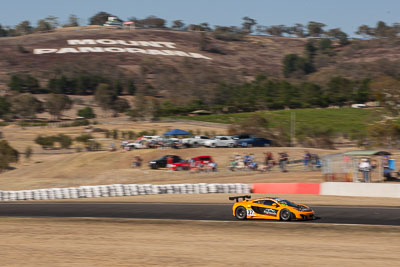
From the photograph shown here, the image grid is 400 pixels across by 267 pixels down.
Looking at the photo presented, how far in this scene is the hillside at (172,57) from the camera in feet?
414

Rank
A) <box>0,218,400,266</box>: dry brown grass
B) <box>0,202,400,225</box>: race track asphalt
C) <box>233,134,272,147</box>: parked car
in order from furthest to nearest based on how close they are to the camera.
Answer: <box>233,134,272,147</box>: parked car → <box>0,202,400,225</box>: race track asphalt → <box>0,218,400,266</box>: dry brown grass

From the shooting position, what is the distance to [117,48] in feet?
500

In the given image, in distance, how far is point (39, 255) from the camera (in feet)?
45.6

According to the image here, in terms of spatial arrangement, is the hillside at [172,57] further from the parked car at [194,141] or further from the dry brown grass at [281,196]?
the dry brown grass at [281,196]

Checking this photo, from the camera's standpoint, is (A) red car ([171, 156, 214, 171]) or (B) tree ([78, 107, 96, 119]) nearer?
(A) red car ([171, 156, 214, 171])

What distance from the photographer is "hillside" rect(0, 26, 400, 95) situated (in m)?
126

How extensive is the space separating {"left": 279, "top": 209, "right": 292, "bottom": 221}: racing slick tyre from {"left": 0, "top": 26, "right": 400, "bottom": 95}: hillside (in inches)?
3418

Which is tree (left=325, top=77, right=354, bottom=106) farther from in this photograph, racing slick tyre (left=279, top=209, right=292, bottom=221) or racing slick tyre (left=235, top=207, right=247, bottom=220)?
racing slick tyre (left=279, top=209, right=292, bottom=221)

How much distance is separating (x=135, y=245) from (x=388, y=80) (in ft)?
172

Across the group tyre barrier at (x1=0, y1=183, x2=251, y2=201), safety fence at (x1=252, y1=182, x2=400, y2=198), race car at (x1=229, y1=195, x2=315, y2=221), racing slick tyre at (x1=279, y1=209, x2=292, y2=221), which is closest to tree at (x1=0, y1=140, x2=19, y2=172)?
tyre barrier at (x1=0, y1=183, x2=251, y2=201)

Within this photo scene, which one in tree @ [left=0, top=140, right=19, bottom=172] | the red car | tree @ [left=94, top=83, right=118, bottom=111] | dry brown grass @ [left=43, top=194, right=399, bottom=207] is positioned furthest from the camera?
tree @ [left=94, top=83, right=118, bottom=111]

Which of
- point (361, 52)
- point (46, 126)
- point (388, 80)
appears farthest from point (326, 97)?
point (361, 52)

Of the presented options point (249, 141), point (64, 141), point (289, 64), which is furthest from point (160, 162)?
point (289, 64)

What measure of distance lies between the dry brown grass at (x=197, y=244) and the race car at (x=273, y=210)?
0.45m
